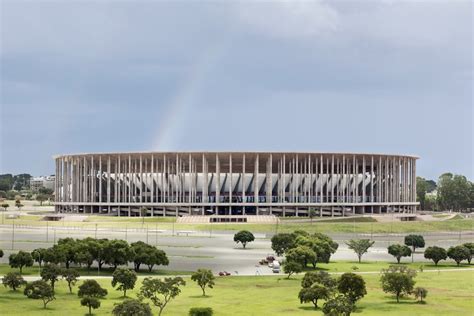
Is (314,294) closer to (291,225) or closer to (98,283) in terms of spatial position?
(98,283)

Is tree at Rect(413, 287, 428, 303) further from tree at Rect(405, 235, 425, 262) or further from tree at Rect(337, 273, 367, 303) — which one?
tree at Rect(405, 235, 425, 262)

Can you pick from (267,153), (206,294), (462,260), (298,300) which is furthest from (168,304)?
(267,153)

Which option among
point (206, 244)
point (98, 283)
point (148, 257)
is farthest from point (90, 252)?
point (206, 244)

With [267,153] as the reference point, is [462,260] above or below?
below

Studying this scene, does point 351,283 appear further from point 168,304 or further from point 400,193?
point 400,193

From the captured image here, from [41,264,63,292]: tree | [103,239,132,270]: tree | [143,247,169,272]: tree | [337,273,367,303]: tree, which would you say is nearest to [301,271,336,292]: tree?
[337,273,367,303]: tree

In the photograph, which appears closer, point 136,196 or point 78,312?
point 78,312
